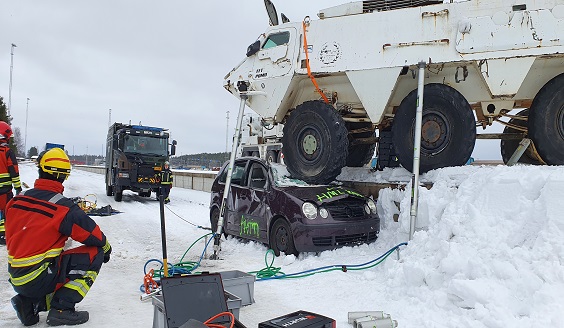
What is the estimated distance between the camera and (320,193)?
6262mm

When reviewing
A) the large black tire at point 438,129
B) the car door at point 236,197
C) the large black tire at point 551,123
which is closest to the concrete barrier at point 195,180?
the car door at point 236,197

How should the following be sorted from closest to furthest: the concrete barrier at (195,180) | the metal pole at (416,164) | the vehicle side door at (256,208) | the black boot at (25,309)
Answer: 1. the black boot at (25,309)
2. the metal pole at (416,164)
3. the vehicle side door at (256,208)
4. the concrete barrier at (195,180)

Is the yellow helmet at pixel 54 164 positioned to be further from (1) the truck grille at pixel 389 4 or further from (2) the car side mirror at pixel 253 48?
(1) the truck grille at pixel 389 4

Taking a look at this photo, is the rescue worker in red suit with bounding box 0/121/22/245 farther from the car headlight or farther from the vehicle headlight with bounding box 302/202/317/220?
the car headlight

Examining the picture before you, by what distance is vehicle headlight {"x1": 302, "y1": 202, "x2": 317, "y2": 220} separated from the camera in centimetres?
586

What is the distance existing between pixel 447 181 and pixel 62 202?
4.55 m

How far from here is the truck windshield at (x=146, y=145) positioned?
1555 centimetres

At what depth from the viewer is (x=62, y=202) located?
3598 millimetres

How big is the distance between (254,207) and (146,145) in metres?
10.3

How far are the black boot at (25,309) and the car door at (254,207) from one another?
3459 mm

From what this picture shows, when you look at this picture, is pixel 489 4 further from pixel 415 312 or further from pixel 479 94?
pixel 415 312

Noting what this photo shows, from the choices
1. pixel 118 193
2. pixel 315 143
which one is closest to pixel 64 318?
pixel 315 143

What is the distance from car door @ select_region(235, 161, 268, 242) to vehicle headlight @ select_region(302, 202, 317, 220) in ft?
2.78

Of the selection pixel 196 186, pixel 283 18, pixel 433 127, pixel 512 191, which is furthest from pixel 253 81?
pixel 196 186
